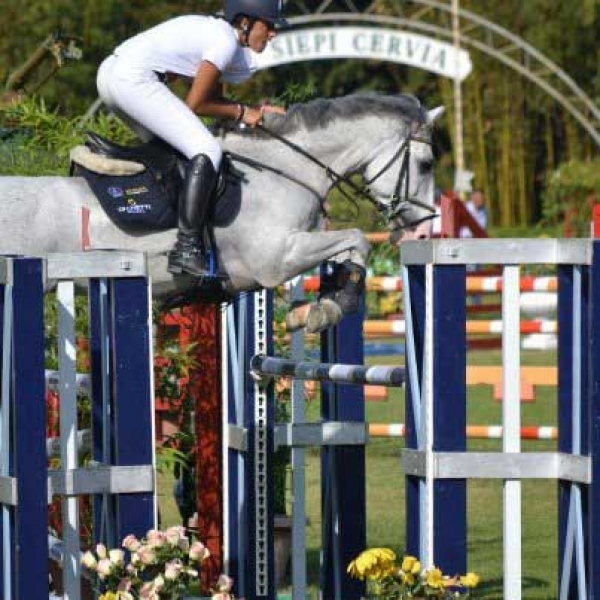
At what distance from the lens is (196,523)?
6832mm

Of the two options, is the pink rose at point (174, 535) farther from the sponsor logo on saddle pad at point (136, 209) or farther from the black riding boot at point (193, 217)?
the sponsor logo on saddle pad at point (136, 209)

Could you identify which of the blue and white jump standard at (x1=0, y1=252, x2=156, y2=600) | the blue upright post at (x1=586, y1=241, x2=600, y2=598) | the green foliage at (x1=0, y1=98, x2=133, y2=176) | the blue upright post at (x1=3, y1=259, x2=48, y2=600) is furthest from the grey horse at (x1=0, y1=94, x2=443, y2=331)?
the blue upright post at (x1=586, y1=241, x2=600, y2=598)

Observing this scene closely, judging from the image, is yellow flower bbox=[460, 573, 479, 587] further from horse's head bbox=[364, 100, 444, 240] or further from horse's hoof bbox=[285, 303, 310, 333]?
horse's head bbox=[364, 100, 444, 240]

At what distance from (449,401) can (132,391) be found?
0.72 m

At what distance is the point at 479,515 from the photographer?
8797 mm

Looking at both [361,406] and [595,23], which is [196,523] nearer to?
[361,406]

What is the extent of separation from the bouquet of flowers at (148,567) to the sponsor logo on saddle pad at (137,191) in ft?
6.61

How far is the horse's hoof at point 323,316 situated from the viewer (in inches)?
240

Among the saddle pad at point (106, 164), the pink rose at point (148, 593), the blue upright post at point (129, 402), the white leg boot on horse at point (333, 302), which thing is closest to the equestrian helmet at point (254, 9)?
the saddle pad at point (106, 164)

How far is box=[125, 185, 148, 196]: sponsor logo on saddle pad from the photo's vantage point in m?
6.36

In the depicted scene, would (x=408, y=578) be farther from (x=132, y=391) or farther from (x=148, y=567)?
(x=132, y=391)

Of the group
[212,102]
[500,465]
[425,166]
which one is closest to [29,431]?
[500,465]

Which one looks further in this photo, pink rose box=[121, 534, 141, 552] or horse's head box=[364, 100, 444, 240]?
horse's head box=[364, 100, 444, 240]

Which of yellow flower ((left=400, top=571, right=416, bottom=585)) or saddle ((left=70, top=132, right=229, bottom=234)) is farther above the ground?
saddle ((left=70, top=132, right=229, bottom=234))
